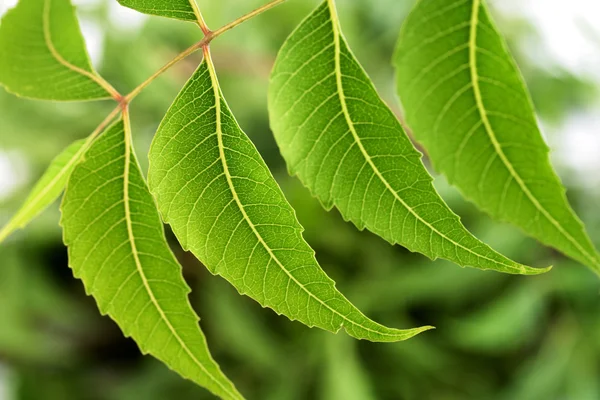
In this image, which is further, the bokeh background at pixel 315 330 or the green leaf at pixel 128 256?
the bokeh background at pixel 315 330

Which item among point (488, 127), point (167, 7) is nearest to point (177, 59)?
point (167, 7)

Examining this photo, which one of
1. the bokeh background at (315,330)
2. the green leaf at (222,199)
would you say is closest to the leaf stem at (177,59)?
the green leaf at (222,199)

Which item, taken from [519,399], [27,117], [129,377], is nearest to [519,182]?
[519,399]

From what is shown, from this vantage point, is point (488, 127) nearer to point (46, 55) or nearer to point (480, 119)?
point (480, 119)

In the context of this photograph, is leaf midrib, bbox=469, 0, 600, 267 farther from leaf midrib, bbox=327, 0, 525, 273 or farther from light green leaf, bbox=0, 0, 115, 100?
light green leaf, bbox=0, 0, 115, 100

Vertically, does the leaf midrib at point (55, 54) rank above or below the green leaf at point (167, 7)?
below

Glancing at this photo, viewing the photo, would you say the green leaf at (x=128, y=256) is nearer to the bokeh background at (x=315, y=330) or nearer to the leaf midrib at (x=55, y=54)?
the leaf midrib at (x=55, y=54)
